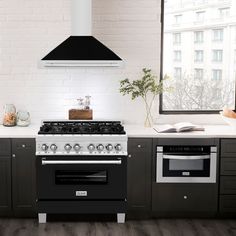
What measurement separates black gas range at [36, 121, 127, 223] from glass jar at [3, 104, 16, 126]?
23.1 inches

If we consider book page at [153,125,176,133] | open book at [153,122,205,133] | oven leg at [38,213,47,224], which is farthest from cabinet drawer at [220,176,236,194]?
oven leg at [38,213,47,224]

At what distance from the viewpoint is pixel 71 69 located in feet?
18.9

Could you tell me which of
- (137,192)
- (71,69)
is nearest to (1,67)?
(71,69)

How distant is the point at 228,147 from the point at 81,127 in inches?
58.6

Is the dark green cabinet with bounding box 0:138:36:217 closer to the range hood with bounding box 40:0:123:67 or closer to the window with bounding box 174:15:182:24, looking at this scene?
the range hood with bounding box 40:0:123:67

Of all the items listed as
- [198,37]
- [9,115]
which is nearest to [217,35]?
[198,37]

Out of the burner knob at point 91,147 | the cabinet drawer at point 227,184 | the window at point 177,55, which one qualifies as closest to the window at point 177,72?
the window at point 177,55

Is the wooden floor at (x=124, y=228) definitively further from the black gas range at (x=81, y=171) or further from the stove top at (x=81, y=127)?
the stove top at (x=81, y=127)

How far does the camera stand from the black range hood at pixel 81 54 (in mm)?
5230

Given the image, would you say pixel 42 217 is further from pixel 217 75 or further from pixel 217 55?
pixel 217 55

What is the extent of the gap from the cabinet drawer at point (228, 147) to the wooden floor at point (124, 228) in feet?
2.23

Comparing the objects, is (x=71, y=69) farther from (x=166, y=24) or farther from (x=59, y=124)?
(x=166, y=24)

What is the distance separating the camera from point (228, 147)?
5188 mm

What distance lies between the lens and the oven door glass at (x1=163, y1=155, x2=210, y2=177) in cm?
518
